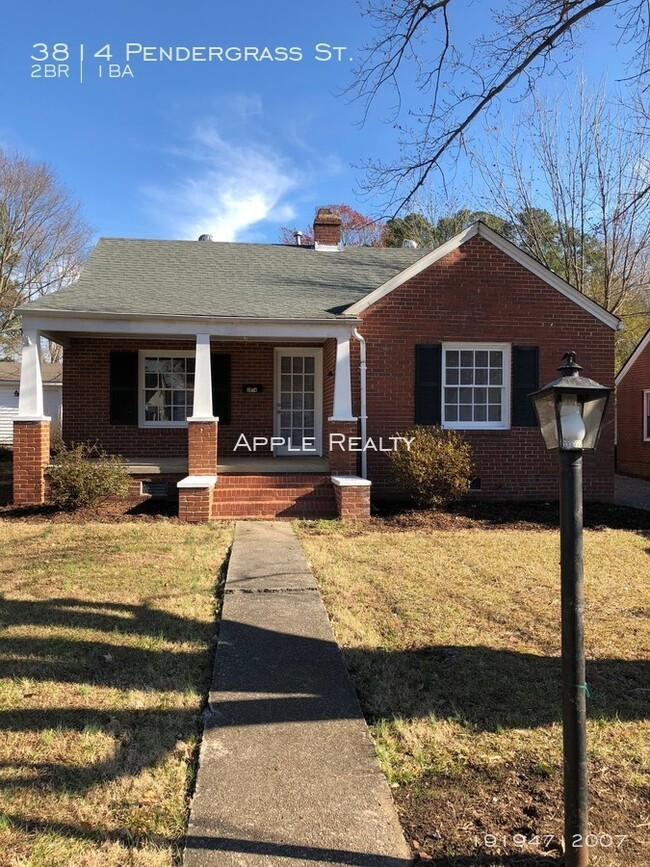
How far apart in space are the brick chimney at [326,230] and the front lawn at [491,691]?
8874 millimetres

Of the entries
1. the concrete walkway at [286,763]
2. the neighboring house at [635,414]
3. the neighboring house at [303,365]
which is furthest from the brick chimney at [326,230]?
the concrete walkway at [286,763]

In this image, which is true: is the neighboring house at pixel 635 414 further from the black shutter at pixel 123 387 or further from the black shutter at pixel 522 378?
the black shutter at pixel 123 387

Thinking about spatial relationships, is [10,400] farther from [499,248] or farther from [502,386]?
[499,248]

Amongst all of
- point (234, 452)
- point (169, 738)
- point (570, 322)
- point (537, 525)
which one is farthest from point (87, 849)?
point (570, 322)

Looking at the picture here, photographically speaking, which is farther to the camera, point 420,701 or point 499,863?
point 420,701

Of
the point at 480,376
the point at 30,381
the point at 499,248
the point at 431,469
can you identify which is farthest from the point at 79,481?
the point at 499,248

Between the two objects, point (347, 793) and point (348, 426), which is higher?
point (348, 426)

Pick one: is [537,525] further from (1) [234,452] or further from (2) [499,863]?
(2) [499,863]

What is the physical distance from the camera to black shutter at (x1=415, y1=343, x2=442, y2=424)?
10.7 meters

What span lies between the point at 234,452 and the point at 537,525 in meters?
5.95

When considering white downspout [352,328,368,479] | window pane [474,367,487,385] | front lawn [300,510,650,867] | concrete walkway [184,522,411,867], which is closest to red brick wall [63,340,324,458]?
white downspout [352,328,368,479]

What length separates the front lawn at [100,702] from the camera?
7.67ft

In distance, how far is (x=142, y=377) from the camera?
38.9ft

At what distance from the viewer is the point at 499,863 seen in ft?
7.21
